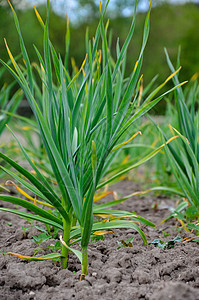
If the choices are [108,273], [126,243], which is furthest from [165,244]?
[108,273]

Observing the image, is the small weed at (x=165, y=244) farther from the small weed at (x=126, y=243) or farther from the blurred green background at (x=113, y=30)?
the blurred green background at (x=113, y=30)

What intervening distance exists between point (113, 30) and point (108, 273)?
191 centimetres

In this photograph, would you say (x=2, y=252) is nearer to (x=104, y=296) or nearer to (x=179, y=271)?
(x=104, y=296)

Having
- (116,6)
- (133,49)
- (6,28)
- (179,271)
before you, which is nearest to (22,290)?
(179,271)

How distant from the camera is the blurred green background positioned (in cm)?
107

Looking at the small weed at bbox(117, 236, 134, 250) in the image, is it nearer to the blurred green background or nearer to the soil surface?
the soil surface

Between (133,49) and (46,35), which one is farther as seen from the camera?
(133,49)

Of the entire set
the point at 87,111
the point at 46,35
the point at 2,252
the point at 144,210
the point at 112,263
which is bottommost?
the point at 144,210

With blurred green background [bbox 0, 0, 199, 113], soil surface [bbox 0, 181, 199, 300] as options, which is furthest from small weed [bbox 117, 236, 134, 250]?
blurred green background [bbox 0, 0, 199, 113]

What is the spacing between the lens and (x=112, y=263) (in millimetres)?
858

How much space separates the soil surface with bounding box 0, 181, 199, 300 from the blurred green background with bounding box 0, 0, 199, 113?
631mm

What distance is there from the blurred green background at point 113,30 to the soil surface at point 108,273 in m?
0.63

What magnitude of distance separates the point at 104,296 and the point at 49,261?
221 mm

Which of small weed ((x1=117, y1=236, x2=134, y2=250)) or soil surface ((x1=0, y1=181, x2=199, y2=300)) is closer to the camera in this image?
soil surface ((x1=0, y1=181, x2=199, y2=300))
